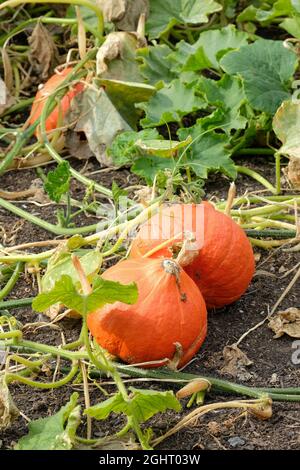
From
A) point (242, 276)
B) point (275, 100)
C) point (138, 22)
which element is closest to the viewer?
point (242, 276)

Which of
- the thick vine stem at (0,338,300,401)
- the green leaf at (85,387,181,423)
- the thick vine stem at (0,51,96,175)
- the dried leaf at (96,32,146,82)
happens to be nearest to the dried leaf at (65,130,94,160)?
the thick vine stem at (0,51,96,175)

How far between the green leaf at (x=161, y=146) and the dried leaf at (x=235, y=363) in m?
0.73

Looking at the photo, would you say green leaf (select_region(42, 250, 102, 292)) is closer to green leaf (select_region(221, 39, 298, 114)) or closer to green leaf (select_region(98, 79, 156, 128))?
green leaf (select_region(221, 39, 298, 114))

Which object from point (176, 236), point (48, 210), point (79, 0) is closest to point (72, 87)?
point (79, 0)

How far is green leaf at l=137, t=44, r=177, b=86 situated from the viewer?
4023 mm

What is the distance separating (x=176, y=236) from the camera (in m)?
2.81

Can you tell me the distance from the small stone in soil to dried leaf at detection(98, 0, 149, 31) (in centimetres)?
227

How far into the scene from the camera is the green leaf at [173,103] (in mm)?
3727

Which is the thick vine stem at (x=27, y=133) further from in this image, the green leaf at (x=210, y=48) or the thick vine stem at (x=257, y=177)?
the thick vine stem at (x=257, y=177)

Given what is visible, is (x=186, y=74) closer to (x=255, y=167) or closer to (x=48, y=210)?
(x=255, y=167)

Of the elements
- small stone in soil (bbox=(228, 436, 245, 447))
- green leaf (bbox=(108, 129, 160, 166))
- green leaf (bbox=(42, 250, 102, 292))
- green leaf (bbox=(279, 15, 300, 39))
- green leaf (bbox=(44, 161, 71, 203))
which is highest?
green leaf (bbox=(44, 161, 71, 203))

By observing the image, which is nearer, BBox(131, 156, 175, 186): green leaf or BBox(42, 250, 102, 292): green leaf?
BBox(42, 250, 102, 292): green leaf

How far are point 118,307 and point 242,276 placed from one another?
445 millimetres

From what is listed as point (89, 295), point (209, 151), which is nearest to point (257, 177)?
point (209, 151)
